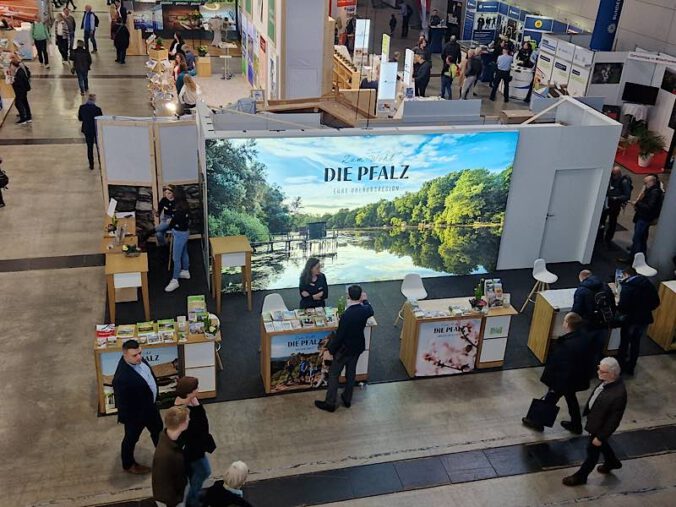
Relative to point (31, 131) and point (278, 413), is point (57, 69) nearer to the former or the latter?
point (31, 131)

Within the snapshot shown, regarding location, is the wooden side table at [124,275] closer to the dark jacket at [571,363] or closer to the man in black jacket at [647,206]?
the dark jacket at [571,363]

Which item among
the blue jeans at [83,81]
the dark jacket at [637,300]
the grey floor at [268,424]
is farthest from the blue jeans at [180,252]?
the blue jeans at [83,81]

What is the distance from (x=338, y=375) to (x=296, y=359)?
51 cm

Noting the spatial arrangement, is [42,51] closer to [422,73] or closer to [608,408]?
[422,73]

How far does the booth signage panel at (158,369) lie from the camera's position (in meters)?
6.54

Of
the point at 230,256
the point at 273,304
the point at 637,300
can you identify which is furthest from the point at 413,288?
the point at 637,300

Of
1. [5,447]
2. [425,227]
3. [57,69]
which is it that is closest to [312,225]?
[425,227]

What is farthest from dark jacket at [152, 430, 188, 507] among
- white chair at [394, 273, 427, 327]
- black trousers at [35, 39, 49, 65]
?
black trousers at [35, 39, 49, 65]

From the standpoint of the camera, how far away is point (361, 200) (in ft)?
28.9

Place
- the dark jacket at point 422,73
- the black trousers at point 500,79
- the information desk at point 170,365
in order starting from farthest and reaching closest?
the black trousers at point 500,79 < the dark jacket at point 422,73 < the information desk at point 170,365

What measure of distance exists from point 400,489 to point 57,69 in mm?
16178

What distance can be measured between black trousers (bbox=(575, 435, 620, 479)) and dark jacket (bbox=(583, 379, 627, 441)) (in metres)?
0.18

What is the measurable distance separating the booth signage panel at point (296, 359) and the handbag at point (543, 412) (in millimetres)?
2011

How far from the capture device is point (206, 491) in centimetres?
472
